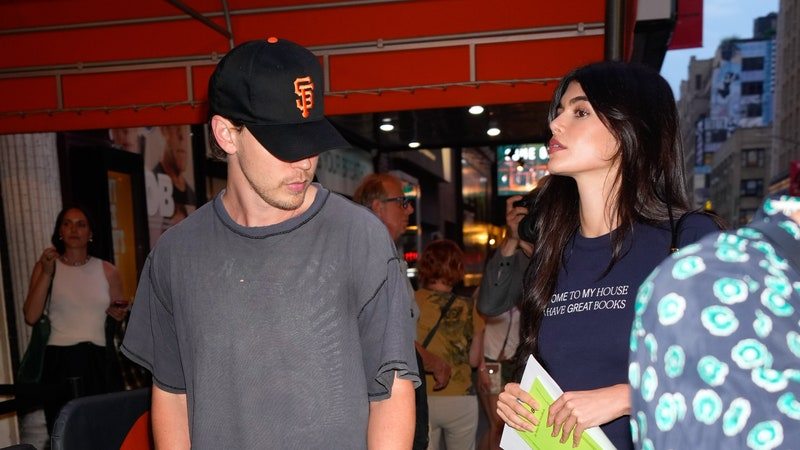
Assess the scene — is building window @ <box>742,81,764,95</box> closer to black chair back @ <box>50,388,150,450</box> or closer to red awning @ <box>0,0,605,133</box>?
red awning @ <box>0,0,605,133</box>

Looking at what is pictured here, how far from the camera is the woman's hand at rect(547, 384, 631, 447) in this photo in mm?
1527

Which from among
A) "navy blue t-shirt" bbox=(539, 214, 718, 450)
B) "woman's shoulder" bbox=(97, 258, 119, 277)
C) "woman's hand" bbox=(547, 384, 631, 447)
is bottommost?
"woman's shoulder" bbox=(97, 258, 119, 277)

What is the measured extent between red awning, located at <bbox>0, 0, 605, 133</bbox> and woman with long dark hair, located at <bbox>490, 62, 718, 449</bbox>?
2843mm

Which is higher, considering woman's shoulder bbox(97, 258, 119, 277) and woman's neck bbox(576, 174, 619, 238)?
woman's neck bbox(576, 174, 619, 238)

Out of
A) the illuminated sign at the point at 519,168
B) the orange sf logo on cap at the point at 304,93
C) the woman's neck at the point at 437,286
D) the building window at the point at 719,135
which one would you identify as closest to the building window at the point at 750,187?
the building window at the point at 719,135

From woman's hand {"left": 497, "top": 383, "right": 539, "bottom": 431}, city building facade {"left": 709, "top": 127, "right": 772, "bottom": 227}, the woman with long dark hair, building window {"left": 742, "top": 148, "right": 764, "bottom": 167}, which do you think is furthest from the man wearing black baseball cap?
building window {"left": 742, "top": 148, "right": 764, "bottom": 167}

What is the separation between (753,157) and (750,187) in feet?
15.4

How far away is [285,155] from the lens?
4.92 ft

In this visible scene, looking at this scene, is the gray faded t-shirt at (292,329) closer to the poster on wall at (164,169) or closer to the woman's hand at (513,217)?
the woman's hand at (513,217)

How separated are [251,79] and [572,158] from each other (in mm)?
871

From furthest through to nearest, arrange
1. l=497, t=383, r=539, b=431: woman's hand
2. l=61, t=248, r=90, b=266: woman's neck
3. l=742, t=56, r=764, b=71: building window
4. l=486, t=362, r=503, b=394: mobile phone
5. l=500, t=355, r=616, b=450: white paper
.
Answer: l=742, t=56, r=764, b=71: building window
l=61, t=248, r=90, b=266: woman's neck
l=486, t=362, r=503, b=394: mobile phone
l=497, t=383, r=539, b=431: woman's hand
l=500, t=355, r=616, b=450: white paper

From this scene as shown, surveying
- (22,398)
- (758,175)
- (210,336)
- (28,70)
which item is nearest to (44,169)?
(28,70)

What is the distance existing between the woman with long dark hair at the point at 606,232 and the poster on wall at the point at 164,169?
642 cm

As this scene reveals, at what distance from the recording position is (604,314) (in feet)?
5.34
